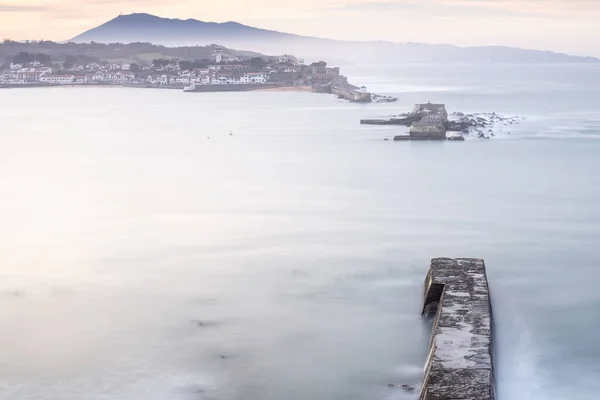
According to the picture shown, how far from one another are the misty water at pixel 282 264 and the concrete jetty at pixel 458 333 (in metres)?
0.23

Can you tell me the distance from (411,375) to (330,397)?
0.49m

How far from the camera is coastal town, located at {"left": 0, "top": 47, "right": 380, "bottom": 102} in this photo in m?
39.2

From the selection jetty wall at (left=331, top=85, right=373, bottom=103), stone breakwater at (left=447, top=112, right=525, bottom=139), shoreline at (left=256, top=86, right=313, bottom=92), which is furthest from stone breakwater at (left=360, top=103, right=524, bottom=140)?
shoreline at (left=256, top=86, right=313, bottom=92)

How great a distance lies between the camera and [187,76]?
43.5 meters

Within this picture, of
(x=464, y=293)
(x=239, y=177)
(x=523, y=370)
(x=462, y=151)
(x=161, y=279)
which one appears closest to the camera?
(x=523, y=370)

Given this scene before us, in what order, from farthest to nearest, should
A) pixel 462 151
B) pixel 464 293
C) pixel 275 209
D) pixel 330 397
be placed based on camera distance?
pixel 462 151 < pixel 275 209 < pixel 464 293 < pixel 330 397

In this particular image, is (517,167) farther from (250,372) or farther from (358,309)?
(250,372)

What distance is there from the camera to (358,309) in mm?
5840

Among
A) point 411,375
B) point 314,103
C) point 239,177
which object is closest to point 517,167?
point 239,177

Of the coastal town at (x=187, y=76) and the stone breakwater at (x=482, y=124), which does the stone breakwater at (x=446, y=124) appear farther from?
the coastal town at (x=187, y=76)

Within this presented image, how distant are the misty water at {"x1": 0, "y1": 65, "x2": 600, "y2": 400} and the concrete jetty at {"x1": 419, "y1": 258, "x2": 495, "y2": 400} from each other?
0.75 ft

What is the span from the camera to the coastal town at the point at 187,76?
39219 mm

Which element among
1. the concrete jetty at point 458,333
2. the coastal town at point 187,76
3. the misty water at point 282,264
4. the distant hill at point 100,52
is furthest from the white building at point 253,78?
the concrete jetty at point 458,333

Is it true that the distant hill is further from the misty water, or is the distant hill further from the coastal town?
the misty water
